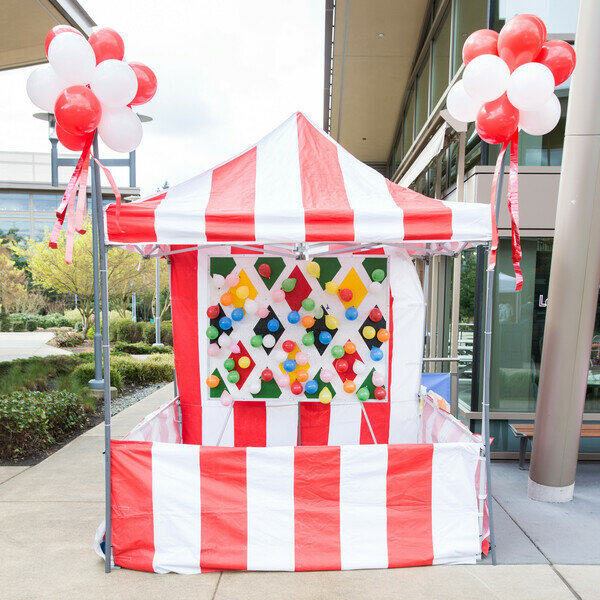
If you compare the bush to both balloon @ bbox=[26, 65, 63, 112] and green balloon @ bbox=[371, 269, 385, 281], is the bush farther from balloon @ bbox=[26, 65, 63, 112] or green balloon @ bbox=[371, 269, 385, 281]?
green balloon @ bbox=[371, 269, 385, 281]

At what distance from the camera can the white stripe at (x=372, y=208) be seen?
11.1 ft

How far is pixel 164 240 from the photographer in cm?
339

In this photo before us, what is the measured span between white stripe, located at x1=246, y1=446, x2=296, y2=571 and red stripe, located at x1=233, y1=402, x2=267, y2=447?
54.8 inches

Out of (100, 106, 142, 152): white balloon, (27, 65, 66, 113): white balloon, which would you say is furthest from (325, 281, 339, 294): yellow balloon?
(27, 65, 66, 113): white balloon

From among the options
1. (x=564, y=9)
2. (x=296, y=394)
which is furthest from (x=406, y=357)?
(x=564, y=9)

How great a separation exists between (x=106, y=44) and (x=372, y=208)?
1.99 metres

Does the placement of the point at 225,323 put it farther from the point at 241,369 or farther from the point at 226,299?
the point at 241,369

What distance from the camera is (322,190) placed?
375 centimetres

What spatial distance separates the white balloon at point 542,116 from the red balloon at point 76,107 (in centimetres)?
277

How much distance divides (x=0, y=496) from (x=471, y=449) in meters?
4.14

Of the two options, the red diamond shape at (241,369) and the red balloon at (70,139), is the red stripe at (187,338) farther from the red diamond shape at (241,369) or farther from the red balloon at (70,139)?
the red balloon at (70,139)

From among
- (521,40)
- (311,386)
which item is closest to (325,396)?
(311,386)

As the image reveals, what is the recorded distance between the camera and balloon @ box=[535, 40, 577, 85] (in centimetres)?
333

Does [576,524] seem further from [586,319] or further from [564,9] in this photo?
[564,9]
